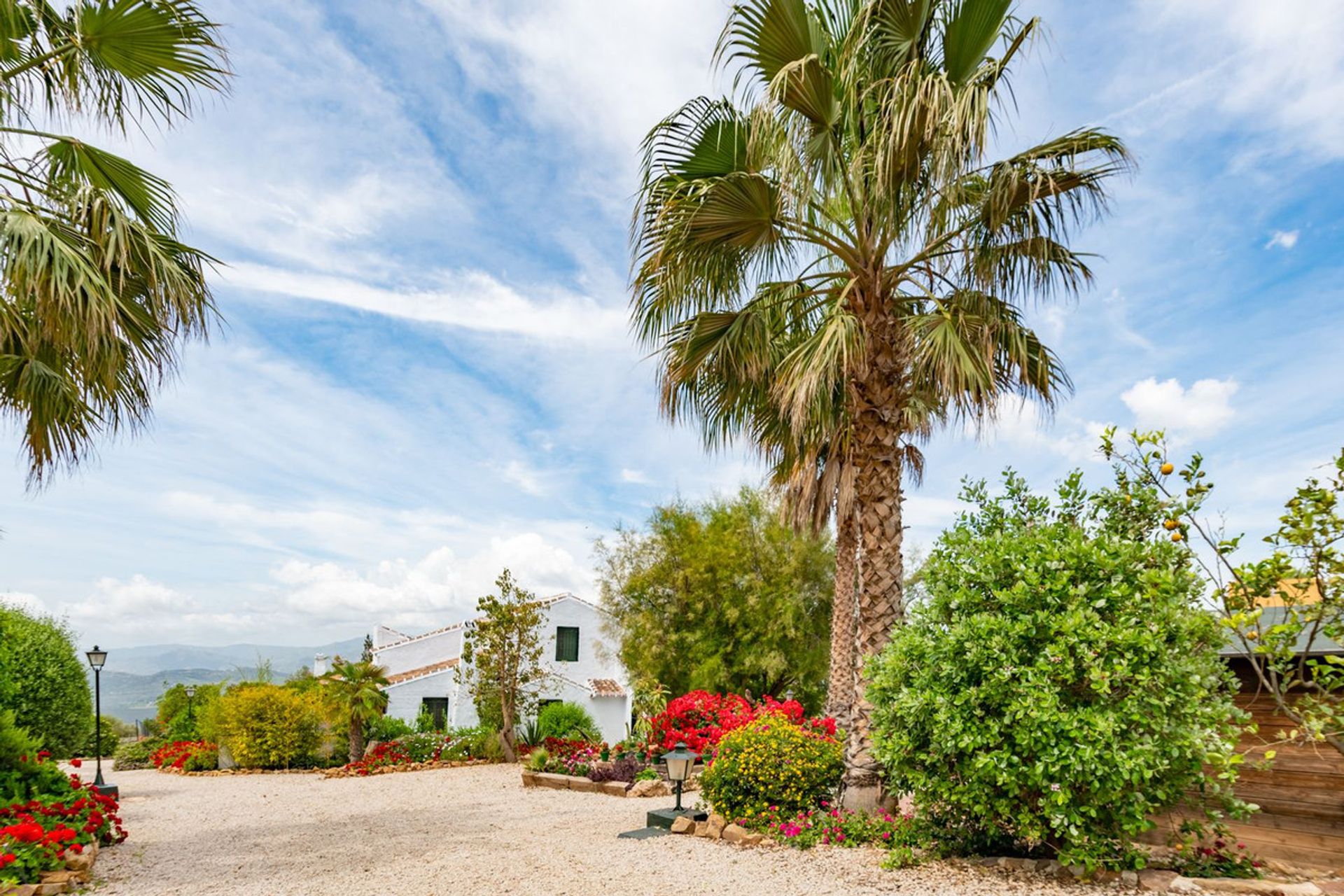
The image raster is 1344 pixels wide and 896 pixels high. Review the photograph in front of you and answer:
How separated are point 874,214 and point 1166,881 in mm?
5882

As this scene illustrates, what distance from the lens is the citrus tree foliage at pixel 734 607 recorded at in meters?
19.3

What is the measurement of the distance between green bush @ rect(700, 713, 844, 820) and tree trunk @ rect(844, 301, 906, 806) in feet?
1.88

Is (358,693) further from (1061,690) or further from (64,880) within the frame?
(1061,690)

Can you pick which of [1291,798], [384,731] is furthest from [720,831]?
[384,731]

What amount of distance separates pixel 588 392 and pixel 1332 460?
9983 mm

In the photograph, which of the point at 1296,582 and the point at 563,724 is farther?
the point at 563,724

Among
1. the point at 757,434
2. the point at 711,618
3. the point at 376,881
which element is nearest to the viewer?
the point at 376,881

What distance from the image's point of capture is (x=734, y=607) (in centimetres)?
1953

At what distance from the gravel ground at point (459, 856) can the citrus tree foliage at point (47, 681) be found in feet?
5.70

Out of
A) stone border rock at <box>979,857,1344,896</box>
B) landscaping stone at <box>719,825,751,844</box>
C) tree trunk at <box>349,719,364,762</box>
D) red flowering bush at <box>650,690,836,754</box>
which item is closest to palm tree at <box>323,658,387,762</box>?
tree trunk at <box>349,719,364,762</box>

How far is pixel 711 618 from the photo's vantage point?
64.7 feet

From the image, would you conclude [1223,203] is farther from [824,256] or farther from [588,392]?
[588,392]

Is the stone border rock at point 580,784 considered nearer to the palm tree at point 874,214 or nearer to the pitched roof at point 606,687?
the palm tree at point 874,214

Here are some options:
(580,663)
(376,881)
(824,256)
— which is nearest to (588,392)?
(824,256)
